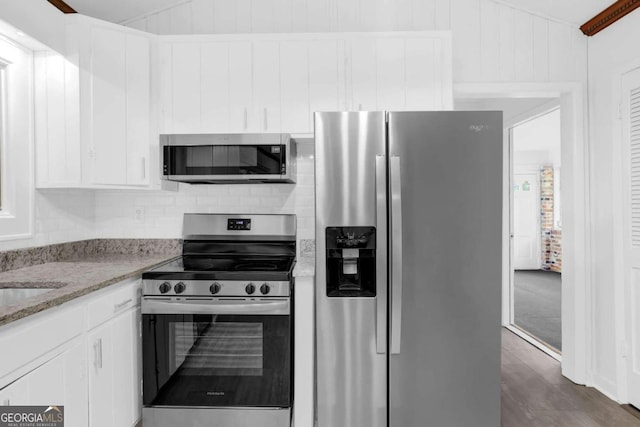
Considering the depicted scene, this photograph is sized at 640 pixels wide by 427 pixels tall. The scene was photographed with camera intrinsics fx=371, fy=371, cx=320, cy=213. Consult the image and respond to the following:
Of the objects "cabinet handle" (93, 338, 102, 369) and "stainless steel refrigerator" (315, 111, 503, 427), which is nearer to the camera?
"cabinet handle" (93, 338, 102, 369)

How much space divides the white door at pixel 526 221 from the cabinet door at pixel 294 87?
6.79 metres

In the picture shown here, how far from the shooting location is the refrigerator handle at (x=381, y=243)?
192cm

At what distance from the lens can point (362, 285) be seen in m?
1.99

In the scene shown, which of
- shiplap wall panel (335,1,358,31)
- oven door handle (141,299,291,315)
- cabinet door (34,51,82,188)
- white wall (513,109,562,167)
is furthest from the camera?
white wall (513,109,562,167)

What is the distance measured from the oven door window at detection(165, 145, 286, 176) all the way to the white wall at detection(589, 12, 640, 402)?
2217 millimetres

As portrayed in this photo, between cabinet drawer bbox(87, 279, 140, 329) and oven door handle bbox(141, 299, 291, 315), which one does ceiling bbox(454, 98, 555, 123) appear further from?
cabinet drawer bbox(87, 279, 140, 329)

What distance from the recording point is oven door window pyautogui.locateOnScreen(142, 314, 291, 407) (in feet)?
6.58

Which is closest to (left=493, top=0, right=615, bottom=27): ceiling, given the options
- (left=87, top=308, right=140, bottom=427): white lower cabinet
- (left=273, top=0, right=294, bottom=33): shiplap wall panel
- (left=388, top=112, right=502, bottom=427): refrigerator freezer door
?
(left=388, top=112, right=502, bottom=427): refrigerator freezer door

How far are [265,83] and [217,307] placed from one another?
1426 mm

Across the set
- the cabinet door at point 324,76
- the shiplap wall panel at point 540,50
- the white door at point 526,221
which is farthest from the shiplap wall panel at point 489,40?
the white door at point 526,221

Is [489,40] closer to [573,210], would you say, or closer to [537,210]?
[573,210]

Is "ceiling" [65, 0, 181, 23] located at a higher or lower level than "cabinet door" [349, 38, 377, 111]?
higher

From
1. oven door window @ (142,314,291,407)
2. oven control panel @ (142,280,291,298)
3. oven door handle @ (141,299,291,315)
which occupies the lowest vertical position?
oven door window @ (142,314,291,407)

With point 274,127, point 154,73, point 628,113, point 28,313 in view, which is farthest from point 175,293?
point 628,113
